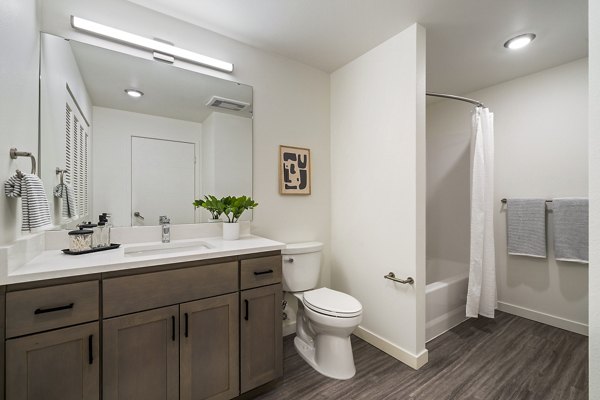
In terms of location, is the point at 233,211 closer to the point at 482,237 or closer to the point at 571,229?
the point at 482,237

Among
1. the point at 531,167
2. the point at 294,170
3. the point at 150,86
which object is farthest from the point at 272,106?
the point at 531,167

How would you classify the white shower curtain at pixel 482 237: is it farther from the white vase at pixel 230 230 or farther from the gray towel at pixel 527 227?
the white vase at pixel 230 230

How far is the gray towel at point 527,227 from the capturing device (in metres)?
2.42

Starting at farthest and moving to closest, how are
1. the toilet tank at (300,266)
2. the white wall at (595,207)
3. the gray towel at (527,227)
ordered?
1. the gray towel at (527,227)
2. the toilet tank at (300,266)
3. the white wall at (595,207)

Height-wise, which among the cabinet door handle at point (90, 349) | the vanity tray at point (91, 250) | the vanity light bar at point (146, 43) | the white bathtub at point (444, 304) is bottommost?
the white bathtub at point (444, 304)

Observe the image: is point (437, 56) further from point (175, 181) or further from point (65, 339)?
point (65, 339)

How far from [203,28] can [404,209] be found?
6.60 ft

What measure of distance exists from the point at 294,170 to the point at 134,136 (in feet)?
4.05

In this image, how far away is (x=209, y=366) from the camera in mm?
1379

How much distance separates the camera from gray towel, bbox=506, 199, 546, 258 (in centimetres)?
242

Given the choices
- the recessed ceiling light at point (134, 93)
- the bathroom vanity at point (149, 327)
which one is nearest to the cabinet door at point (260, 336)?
the bathroom vanity at point (149, 327)

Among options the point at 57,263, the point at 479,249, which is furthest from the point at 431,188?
the point at 57,263

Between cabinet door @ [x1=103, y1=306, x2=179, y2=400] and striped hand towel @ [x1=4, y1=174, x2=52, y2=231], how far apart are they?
55cm

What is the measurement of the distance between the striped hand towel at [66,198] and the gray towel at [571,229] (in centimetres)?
369
